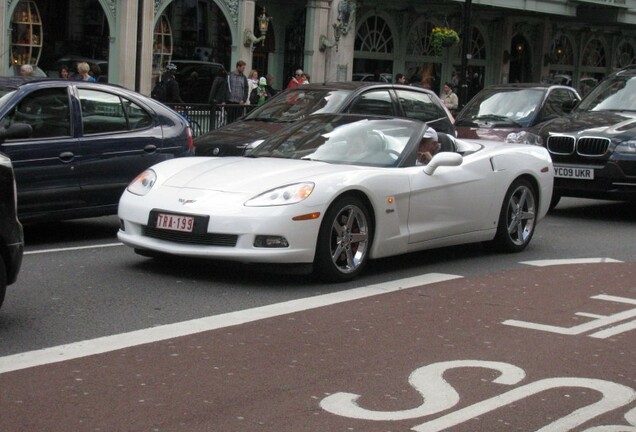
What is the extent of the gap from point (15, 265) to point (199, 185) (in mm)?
2248

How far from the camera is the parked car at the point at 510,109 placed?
60.2 ft

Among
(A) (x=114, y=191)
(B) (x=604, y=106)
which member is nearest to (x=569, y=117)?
(B) (x=604, y=106)

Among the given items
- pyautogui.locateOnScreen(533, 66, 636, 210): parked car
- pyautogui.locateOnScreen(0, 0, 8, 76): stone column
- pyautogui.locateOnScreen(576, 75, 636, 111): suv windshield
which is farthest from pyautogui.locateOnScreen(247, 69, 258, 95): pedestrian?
pyautogui.locateOnScreen(533, 66, 636, 210): parked car

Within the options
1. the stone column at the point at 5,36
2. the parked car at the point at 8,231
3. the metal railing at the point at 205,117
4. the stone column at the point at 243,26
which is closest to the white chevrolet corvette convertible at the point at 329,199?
the parked car at the point at 8,231

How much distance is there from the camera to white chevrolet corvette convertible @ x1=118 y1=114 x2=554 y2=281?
873 centimetres

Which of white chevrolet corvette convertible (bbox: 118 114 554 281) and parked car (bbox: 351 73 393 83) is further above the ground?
parked car (bbox: 351 73 393 83)

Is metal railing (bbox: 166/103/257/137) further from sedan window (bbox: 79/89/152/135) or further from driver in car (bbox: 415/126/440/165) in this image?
driver in car (bbox: 415/126/440/165)

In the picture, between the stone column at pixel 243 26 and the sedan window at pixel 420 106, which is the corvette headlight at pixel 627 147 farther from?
the stone column at pixel 243 26

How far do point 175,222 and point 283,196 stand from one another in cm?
81

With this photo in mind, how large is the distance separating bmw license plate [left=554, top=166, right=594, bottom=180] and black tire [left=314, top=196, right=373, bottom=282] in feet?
19.8

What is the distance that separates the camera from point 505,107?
19.1 meters

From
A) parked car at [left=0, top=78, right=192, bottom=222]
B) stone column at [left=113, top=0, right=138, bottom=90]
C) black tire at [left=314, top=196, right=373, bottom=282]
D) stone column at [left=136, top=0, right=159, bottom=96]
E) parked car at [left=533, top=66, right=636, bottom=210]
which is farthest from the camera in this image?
stone column at [left=136, top=0, right=159, bottom=96]

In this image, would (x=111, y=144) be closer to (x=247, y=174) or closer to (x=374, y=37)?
(x=247, y=174)

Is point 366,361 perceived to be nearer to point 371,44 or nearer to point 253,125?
point 253,125
